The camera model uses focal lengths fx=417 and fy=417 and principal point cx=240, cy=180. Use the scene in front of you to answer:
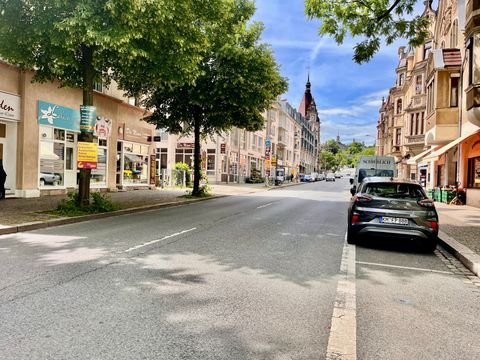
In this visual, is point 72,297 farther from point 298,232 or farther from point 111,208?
point 111,208

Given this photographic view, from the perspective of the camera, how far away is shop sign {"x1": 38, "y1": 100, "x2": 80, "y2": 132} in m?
18.0

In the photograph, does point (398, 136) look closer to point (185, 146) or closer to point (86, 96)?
point (185, 146)

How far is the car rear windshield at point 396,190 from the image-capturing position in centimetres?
888

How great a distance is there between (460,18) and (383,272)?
18.8 meters

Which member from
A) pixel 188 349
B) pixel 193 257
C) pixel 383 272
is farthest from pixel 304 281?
pixel 188 349

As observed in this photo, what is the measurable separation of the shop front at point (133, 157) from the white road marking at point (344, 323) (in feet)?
68.3

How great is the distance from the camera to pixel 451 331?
4246 millimetres

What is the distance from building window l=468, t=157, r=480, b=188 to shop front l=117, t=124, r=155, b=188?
1896 cm

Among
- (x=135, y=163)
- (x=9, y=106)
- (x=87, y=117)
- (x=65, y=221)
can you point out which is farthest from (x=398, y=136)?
(x=65, y=221)

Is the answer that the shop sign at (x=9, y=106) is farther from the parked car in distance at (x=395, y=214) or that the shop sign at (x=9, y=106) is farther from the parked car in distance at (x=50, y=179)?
the parked car in distance at (x=395, y=214)

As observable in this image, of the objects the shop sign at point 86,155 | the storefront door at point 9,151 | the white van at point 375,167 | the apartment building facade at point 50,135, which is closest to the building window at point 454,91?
the white van at point 375,167

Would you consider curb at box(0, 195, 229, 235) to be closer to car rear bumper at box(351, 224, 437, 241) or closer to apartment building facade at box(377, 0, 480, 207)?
car rear bumper at box(351, 224, 437, 241)

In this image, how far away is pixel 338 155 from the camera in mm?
166125

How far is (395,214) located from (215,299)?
5.14m
